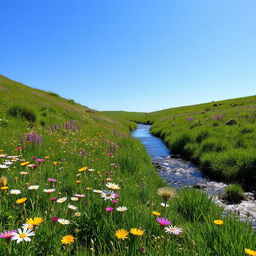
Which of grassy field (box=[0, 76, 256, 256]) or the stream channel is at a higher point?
grassy field (box=[0, 76, 256, 256])

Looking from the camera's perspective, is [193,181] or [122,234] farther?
[193,181]

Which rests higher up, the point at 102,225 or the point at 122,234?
the point at 122,234

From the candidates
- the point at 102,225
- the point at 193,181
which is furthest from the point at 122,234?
the point at 193,181

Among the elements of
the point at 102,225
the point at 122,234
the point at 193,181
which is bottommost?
the point at 193,181

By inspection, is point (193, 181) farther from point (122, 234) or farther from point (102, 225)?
point (122, 234)

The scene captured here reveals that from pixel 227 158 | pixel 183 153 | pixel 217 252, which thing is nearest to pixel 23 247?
pixel 217 252

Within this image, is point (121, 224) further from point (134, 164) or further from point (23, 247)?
point (134, 164)

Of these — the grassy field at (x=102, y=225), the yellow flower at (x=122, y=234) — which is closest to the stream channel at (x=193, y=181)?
the grassy field at (x=102, y=225)

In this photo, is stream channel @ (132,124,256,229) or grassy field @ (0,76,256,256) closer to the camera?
grassy field @ (0,76,256,256)

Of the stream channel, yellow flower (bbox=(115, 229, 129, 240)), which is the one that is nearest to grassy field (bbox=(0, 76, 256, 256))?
yellow flower (bbox=(115, 229, 129, 240))

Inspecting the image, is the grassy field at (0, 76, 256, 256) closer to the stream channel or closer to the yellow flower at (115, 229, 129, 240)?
the yellow flower at (115, 229, 129, 240)

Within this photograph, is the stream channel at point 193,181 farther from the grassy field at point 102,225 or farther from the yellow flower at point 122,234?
the yellow flower at point 122,234

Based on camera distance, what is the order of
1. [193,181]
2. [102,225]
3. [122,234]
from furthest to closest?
1. [193,181]
2. [102,225]
3. [122,234]

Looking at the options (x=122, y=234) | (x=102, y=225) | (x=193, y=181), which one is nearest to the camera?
(x=122, y=234)
